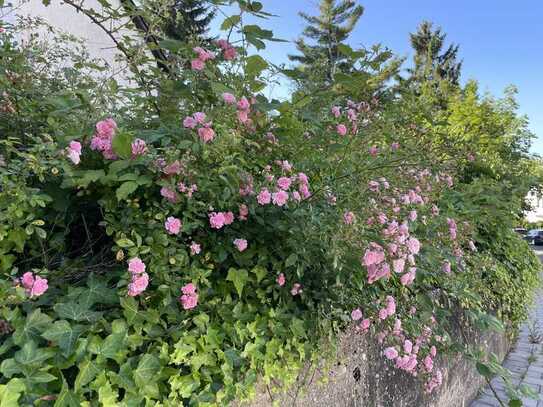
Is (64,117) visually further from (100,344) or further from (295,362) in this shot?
(295,362)

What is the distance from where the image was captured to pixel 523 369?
145 inches

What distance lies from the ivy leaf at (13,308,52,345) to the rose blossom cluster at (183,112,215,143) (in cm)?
67

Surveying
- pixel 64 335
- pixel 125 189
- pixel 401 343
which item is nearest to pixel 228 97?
pixel 125 189

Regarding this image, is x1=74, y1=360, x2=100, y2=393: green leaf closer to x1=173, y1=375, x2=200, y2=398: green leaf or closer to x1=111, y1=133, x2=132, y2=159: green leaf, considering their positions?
x1=173, y1=375, x2=200, y2=398: green leaf

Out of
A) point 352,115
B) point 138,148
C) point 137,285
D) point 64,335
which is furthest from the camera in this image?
point 352,115

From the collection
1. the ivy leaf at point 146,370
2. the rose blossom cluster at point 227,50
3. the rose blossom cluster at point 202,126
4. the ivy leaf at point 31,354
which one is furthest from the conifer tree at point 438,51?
the ivy leaf at point 31,354

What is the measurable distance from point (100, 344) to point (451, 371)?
253 cm

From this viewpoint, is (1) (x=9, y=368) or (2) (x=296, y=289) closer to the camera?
(1) (x=9, y=368)

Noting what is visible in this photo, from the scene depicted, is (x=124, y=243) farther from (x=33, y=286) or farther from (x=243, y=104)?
(x=243, y=104)

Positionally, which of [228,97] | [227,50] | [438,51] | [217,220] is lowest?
[217,220]

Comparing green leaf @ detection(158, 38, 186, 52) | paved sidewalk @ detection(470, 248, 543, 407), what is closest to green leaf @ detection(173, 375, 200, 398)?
green leaf @ detection(158, 38, 186, 52)

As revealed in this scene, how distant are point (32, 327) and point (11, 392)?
0.16m

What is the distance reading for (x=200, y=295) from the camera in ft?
4.15

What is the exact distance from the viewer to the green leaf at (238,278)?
1319mm
